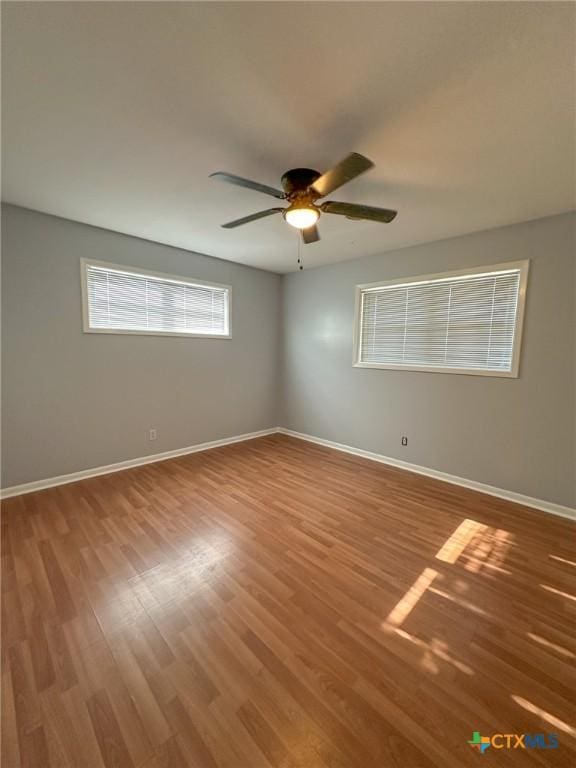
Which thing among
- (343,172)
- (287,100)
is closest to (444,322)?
(343,172)

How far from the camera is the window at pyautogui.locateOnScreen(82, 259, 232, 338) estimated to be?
313 centimetres

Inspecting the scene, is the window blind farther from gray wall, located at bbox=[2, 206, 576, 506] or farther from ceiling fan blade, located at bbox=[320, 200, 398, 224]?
ceiling fan blade, located at bbox=[320, 200, 398, 224]

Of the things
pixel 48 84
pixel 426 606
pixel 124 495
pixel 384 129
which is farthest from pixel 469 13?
pixel 124 495

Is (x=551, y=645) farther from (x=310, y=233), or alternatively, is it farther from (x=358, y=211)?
(x=310, y=233)

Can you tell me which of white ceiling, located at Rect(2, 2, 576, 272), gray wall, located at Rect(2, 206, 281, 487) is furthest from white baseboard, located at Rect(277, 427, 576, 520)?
white ceiling, located at Rect(2, 2, 576, 272)

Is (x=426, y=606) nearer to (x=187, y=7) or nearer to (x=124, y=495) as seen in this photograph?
(x=124, y=495)

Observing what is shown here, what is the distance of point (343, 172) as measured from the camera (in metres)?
1.48

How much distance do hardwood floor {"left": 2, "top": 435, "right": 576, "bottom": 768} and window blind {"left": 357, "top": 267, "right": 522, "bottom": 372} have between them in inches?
61.1

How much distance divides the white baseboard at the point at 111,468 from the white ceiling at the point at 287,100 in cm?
259

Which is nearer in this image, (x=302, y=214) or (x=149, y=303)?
(x=302, y=214)

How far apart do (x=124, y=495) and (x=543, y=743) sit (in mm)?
3075

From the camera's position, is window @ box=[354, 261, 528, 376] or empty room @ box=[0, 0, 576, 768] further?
window @ box=[354, 261, 528, 376]

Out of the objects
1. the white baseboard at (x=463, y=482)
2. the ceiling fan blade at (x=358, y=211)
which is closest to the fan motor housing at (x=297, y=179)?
the ceiling fan blade at (x=358, y=211)

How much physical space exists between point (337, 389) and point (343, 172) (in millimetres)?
3030
